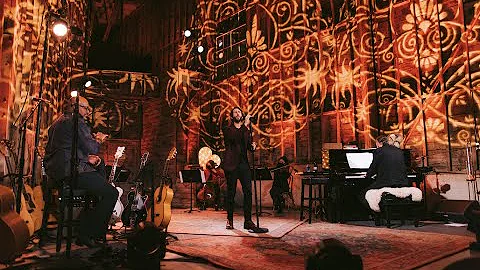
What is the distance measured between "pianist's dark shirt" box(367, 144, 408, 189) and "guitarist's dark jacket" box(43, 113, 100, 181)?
3.81 meters

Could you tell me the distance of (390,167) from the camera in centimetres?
511

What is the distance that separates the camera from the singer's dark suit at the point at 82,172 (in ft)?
11.3

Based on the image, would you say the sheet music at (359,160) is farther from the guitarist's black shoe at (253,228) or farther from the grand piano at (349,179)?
Result: the guitarist's black shoe at (253,228)

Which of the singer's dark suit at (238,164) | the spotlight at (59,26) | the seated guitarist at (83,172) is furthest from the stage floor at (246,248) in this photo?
the spotlight at (59,26)

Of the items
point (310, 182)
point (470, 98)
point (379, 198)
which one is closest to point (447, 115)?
point (470, 98)

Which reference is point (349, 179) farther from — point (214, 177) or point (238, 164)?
point (214, 177)

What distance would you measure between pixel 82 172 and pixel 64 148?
0.95ft

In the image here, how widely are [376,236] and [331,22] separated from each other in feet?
17.5

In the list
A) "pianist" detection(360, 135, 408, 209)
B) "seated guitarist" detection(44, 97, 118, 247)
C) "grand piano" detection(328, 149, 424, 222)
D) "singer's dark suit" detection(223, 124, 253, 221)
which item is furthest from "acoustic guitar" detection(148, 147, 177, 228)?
"pianist" detection(360, 135, 408, 209)

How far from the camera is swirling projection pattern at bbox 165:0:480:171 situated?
621 cm

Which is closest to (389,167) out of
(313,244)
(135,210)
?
(313,244)

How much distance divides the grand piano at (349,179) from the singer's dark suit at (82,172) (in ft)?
12.2

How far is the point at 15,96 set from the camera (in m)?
4.87

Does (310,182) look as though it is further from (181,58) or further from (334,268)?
(181,58)
